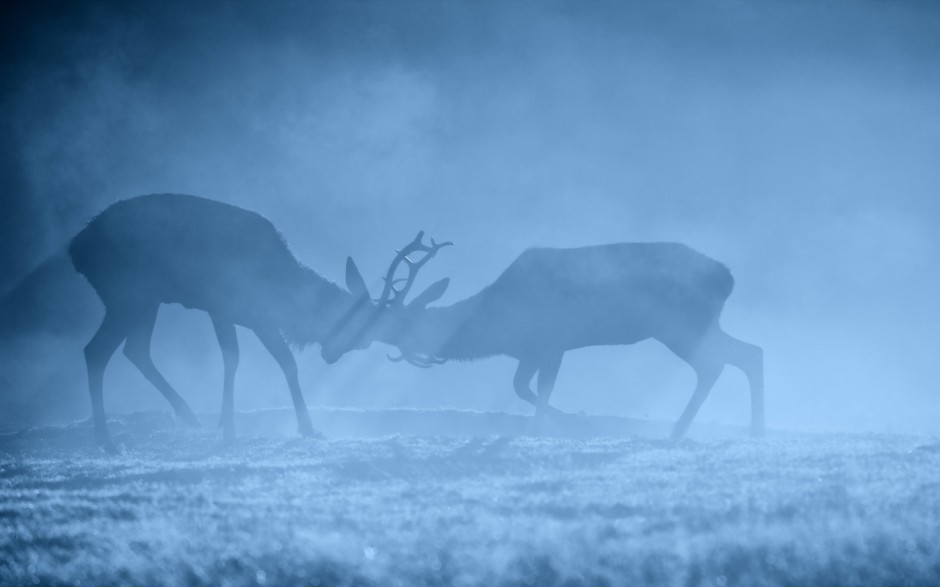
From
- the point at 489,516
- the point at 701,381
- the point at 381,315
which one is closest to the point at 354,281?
the point at 381,315

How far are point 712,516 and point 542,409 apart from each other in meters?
8.29

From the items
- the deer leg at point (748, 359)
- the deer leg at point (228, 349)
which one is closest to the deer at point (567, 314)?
the deer leg at point (748, 359)

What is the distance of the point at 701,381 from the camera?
593 inches

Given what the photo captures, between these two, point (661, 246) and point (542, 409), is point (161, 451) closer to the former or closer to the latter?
point (542, 409)

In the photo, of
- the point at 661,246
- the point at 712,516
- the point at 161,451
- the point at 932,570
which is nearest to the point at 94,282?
the point at 161,451

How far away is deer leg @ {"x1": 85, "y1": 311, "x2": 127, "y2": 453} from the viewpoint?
13.6 m

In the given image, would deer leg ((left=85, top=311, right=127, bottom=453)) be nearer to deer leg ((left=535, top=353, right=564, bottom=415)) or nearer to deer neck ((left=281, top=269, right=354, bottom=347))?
deer neck ((left=281, top=269, right=354, bottom=347))

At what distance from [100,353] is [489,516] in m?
9.65

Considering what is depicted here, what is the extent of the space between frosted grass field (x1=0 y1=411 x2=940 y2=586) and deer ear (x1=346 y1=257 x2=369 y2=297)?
15.2 ft

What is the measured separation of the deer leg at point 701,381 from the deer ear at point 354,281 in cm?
556

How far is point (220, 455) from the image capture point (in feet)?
38.4

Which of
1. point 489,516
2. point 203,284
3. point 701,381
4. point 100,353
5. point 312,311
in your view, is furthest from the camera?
point 312,311

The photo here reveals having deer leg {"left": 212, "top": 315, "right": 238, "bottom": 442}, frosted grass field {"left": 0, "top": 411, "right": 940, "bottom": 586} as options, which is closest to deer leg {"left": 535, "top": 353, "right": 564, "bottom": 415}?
frosted grass field {"left": 0, "top": 411, "right": 940, "bottom": 586}

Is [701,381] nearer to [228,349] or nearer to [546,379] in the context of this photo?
[546,379]
